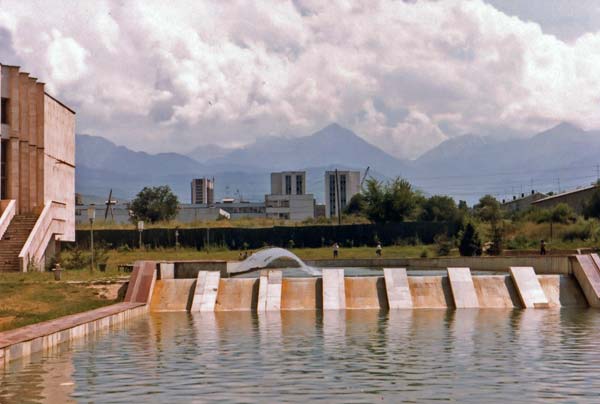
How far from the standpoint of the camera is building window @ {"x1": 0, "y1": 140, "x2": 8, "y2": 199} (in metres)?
43.9

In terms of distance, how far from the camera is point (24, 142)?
44.8 meters

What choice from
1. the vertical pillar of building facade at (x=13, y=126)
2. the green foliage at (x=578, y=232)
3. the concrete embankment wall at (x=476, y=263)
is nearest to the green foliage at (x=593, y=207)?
the green foliage at (x=578, y=232)

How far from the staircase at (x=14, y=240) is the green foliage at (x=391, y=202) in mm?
37651

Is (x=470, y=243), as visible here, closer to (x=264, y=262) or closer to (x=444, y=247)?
(x=444, y=247)

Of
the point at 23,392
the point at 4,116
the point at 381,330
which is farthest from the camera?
the point at 4,116

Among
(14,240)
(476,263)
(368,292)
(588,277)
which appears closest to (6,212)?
(14,240)

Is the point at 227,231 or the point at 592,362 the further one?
the point at 227,231

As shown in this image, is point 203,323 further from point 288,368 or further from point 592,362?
point 592,362

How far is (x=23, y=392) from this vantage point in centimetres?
1211

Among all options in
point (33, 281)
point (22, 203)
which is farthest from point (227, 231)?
point (33, 281)

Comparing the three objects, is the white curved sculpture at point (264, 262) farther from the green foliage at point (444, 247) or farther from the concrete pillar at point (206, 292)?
the green foliage at point (444, 247)

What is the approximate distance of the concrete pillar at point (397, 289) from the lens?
2641cm

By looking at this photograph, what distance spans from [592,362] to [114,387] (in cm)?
777

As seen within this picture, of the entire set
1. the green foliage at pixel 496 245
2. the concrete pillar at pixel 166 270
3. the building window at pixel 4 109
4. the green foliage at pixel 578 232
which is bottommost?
the concrete pillar at pixel 166 270
